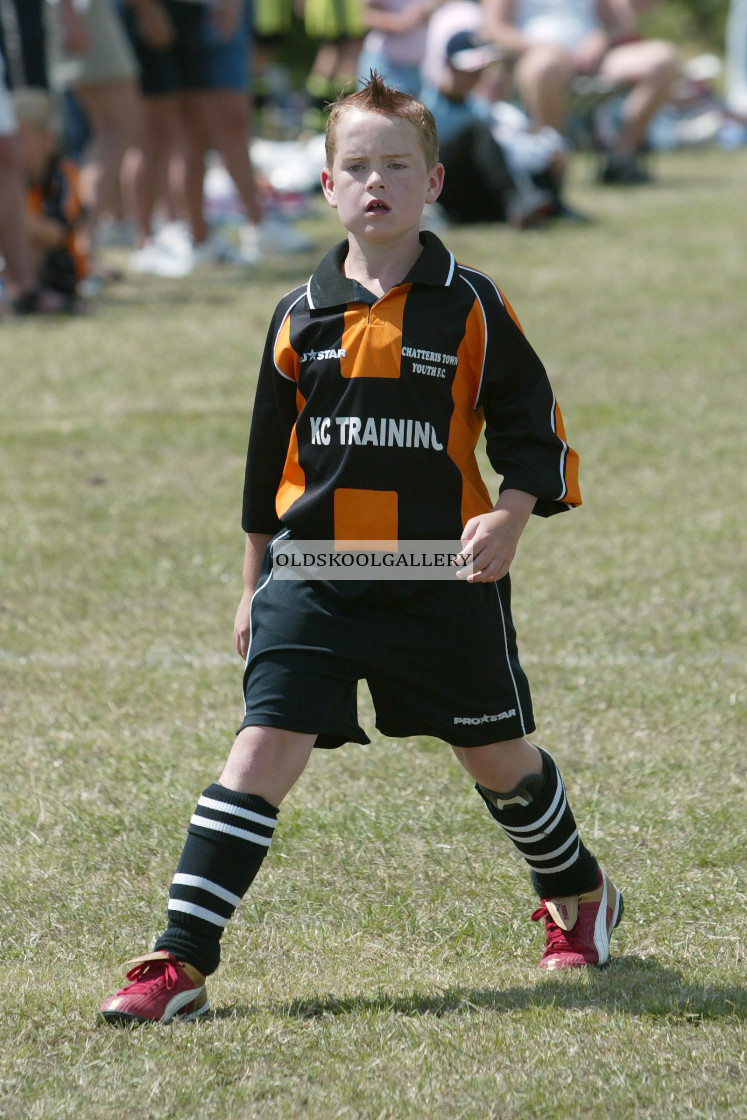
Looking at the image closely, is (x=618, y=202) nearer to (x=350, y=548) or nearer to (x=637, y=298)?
(x=637, y=298)

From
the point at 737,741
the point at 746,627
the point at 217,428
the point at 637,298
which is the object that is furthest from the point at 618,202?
the point at 737,741

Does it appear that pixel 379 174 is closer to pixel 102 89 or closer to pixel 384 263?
pixel 384 263

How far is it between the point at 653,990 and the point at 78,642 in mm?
2344

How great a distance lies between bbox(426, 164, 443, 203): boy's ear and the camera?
2.69 metres

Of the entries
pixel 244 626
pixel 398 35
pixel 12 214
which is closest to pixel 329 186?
pixel 244 626

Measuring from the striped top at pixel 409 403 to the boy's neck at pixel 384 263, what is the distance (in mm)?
22

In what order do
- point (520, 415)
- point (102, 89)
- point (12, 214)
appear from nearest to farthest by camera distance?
point (520, 415), point (12, 214), point (102, 89)

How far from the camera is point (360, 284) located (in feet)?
8.74

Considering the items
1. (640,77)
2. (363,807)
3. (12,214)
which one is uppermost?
(363,807)

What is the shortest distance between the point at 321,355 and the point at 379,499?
10.9 inches

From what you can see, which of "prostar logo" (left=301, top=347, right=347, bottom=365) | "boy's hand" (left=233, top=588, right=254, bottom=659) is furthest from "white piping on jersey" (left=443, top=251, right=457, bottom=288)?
"boy's hand" (left=233, top=588, right=254, bottom=659)

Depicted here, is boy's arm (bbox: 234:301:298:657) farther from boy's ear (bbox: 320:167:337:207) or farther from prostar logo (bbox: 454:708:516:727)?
prostar logo (bbox: 454:708:516:727)

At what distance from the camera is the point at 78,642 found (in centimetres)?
452

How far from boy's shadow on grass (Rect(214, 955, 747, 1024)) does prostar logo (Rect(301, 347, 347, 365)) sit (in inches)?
45.1
